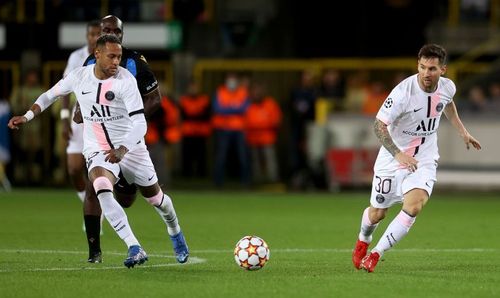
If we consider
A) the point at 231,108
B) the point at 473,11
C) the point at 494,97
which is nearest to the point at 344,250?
the point at 231,108

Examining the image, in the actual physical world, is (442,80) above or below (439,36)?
above

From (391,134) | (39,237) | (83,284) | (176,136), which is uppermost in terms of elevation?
(391,134)

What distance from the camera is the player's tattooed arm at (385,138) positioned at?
11.1 m

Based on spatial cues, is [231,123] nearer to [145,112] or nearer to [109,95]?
[145,112]

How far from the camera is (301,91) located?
2516cm

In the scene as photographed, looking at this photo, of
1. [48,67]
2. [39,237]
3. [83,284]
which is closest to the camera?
[83,284]

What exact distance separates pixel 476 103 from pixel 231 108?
4.64 metres

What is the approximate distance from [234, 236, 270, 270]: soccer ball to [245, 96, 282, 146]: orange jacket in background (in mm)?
14253

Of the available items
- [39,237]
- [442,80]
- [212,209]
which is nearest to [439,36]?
[212,209]

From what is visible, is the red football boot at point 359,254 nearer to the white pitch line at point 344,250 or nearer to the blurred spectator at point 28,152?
the white pitch line at point 344,250

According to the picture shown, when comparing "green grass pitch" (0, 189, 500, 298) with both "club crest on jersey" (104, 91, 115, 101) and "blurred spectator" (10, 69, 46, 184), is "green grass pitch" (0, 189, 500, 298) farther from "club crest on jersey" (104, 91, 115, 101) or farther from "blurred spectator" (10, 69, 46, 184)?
"blurred spectator" (10, 69, 46, 184)

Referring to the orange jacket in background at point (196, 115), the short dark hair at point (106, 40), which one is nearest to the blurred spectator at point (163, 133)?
the orange jacket in background at point (196, 115)

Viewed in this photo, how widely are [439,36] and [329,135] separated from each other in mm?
5780

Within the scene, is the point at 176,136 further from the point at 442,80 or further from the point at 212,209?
the point at 442,80
